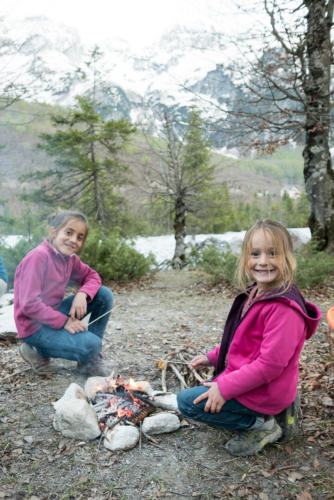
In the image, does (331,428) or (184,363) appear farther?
(184,363)

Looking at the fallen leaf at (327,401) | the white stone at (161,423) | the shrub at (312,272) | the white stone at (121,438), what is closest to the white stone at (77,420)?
the white stone at (121,438)

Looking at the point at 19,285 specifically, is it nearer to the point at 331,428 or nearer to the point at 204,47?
the point at 331,428

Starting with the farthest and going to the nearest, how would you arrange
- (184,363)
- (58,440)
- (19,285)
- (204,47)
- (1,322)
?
1. (204,47)
2. (1,322)
3. (184,363)
4. (19,285)
5. (58,440)

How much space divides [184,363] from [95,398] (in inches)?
33.3

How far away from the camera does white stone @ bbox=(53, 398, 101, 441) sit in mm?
2119

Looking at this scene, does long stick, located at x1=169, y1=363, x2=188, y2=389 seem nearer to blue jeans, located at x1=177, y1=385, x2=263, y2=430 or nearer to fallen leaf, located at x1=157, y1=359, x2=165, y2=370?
fallen leaf, located at x1=157, y1=359, x2=165, y2=370

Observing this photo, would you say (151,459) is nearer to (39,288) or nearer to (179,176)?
(39,288)

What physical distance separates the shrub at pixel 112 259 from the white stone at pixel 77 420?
5075 millimetres

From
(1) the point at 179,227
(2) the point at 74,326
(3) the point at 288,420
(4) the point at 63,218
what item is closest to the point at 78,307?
(2) the point at 74,326

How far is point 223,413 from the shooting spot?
194 centimetres

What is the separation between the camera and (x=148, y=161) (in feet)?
35.0

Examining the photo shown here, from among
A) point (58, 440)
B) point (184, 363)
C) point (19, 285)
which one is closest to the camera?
point (58, 440)

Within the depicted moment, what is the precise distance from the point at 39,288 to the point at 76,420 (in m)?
0.97

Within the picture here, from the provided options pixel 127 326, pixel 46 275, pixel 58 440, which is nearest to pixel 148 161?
pixel 127 326
